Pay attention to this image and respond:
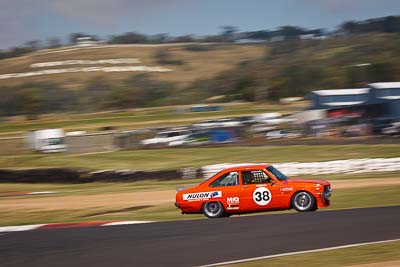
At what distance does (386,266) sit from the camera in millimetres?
8148

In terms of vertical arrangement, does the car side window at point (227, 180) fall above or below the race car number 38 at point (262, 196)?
above

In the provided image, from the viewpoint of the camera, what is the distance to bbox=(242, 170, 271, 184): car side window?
1399cm

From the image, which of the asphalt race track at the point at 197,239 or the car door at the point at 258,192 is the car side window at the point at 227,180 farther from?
the asphalt race track at the point at 197,239

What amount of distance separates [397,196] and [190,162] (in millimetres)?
17874

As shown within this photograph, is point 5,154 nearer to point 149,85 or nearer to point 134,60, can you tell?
point 149,85

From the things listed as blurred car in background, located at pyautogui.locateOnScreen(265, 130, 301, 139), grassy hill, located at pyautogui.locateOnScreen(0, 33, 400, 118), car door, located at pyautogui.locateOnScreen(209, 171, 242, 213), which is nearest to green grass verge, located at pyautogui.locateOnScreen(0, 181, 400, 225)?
car door, located at pyautogui.locateOnScreen(209, 171, 242, 213)

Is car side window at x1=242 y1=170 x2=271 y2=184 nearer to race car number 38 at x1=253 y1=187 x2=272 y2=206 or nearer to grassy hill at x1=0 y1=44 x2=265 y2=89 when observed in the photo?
race car number 38 at x1=253 y1=187 x2=272 y2=206

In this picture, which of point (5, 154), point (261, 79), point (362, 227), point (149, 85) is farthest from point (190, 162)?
point (149, 85)

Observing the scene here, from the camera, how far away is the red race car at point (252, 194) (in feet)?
44.5

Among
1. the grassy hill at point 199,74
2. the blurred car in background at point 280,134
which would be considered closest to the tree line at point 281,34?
the grassy hill at point 199,74

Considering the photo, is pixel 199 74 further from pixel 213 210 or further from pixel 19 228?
pixel 213 210

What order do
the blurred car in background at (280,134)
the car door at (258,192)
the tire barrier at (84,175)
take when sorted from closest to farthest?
the car door at (258,192) → the tire barrier at (84,175) → the blurred car in background at (280,134)

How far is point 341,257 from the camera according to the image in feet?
29.2

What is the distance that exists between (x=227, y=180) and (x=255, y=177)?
2.00 feet
